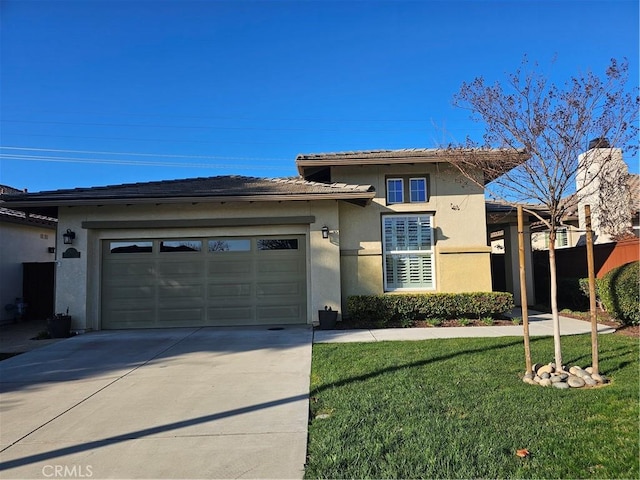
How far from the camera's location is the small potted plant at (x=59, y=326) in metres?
10.6

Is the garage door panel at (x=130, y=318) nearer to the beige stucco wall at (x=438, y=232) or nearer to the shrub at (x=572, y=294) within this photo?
the beige stucco wall at (x=438, y=232)

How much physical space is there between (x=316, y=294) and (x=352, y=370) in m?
5.09

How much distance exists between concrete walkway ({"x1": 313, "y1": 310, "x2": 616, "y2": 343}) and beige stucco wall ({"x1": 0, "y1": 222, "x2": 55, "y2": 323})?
410 inches

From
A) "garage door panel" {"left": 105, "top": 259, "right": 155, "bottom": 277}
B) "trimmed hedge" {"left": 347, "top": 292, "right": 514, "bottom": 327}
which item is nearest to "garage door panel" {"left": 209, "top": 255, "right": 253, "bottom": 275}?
"garage door panel" {"left": 105, "top": 259, "right": 155, "bottom": 277}

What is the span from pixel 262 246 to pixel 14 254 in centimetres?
883

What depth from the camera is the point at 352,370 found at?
6496 millimetres

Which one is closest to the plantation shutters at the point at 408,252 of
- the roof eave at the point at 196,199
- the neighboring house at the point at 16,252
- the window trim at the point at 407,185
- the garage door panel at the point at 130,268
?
the window trim at the point at 407,185

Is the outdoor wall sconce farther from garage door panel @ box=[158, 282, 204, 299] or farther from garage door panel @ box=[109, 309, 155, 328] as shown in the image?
garage door panel @ box=[158, 282, 204, 299]

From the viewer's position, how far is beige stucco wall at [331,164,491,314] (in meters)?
12.2

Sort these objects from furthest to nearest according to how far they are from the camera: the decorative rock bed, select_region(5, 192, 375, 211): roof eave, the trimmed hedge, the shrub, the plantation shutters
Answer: the shrub, the plantation shutters, the trimmed hedge, select_region(5, 192, 375, 211): roof eave, the decorative rock bed

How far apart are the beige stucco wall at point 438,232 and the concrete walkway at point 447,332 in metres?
1.78

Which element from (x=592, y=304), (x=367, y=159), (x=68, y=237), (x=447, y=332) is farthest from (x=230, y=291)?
(x=592, y=304)

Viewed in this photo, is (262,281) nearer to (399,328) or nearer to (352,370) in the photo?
(399,328)

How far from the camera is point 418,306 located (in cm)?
1139
